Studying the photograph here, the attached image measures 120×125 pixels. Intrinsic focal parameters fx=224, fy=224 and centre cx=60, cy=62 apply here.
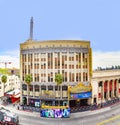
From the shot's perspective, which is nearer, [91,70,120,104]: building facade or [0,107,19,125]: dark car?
→ [0,107,19,125]: dark car

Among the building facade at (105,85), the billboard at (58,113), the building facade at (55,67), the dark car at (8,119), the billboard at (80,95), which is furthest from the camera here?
the building facade at (105,85)

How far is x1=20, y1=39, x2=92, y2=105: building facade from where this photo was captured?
90.2m

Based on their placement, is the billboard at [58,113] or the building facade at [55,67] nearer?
the billboard at [58,113]

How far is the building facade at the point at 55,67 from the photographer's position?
296ft

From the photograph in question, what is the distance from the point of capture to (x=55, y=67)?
90688 mm

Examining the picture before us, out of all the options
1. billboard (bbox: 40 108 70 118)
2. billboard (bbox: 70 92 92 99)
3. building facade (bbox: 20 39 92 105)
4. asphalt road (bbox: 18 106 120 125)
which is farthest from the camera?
building facade (bbox: 20 39 92 105)

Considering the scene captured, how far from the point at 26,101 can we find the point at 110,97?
135ft

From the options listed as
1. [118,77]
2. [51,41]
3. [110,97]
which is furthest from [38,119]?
[118,77]

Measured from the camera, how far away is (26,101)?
3839 inches

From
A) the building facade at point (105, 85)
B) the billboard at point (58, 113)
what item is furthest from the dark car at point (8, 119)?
the building facade at point (105, 85)

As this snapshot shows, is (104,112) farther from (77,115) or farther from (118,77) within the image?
(118,77)

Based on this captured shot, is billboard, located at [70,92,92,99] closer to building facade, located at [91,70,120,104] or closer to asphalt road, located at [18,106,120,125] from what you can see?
building facade, located at [91,70,120,104]

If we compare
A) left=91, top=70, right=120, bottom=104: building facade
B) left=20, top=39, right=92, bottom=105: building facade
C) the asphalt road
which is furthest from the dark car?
left=91, top=70, right=120, bottom=104: building facade

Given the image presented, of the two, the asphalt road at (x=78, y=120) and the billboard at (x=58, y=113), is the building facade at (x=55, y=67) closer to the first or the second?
the billboard at (x=58, y=113)
